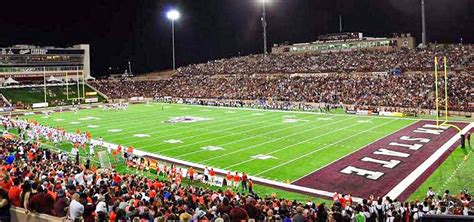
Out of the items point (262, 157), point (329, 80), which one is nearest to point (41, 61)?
point (329, 80)

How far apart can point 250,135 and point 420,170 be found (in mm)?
12380

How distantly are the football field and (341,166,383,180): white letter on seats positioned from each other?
1138mm

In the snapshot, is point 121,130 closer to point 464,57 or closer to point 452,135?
point 452,135

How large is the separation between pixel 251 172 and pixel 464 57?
126 feet

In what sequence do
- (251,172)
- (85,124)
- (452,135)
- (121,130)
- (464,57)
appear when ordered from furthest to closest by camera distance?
(464,57)
(85,124)
(121,130)
(452,135)
(251,172)

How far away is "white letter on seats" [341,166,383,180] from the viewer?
60.1 ft

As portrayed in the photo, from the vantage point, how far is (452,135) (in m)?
27.5

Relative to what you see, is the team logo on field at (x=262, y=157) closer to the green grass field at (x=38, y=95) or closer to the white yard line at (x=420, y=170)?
the white yard line at (x=420, y=170)

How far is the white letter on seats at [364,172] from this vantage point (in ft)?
60.1

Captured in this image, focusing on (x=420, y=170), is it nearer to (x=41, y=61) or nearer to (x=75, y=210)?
(x=75, y=210)

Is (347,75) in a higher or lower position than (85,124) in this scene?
higher

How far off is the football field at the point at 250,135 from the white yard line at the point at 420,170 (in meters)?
3.17

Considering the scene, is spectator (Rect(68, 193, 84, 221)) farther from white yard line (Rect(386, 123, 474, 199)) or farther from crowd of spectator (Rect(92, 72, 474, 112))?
crowd of spectator (Rect(92, 72, 474, 112))

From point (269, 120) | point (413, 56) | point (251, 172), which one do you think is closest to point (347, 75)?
point (413, 56)
